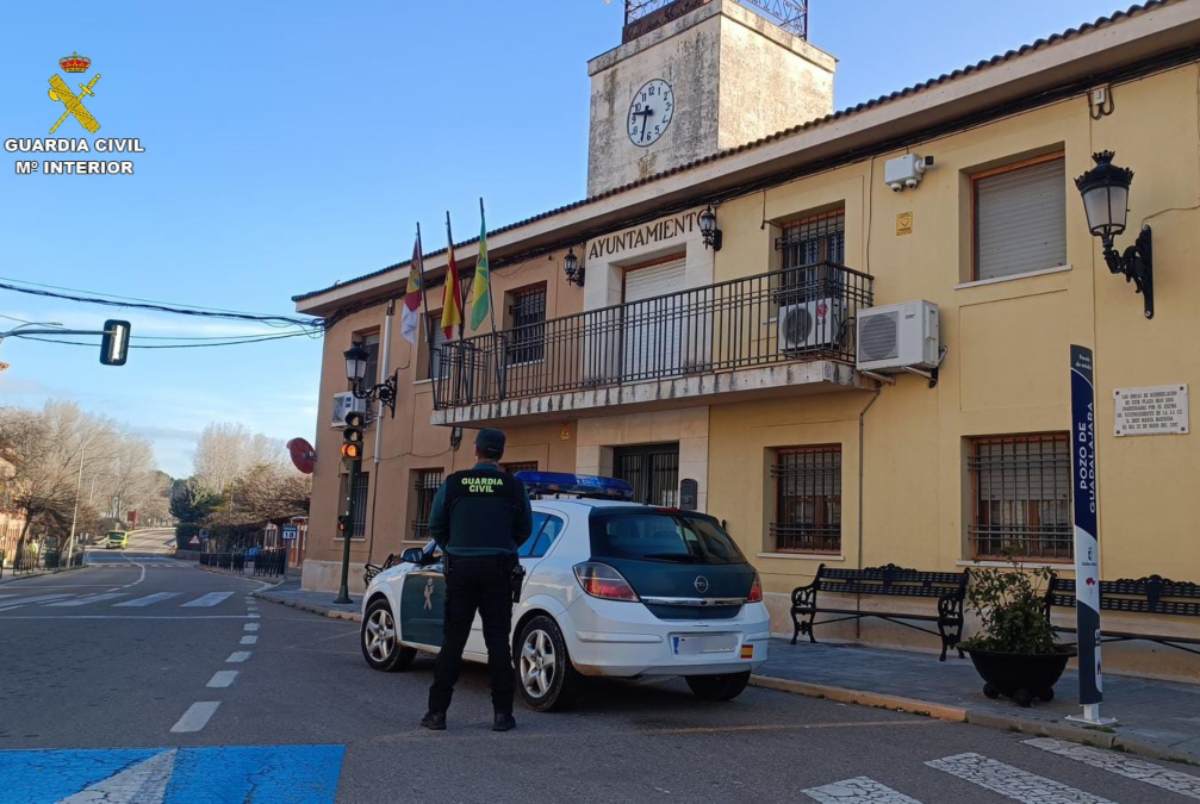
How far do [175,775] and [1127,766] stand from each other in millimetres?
5372

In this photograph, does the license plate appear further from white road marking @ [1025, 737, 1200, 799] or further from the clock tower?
the clock tower

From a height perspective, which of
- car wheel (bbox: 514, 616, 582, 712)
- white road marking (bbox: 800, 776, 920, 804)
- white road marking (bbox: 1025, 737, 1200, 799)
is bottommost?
white road marking (bbox: 800, 776, 920, 804)

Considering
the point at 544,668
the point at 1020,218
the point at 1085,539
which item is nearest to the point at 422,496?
the point at 1020,218

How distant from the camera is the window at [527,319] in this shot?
58.3 feet

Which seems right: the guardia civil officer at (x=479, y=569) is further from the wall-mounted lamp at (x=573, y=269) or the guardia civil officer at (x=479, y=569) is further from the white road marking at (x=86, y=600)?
the white road marking at (x=86, y=600)

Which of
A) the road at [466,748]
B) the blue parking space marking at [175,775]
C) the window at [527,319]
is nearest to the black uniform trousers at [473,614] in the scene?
the road at [466,748]

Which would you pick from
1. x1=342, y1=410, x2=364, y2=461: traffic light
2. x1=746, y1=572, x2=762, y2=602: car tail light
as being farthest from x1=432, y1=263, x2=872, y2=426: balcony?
x1=746, y1=572, x2=762, y2=602: car tail light

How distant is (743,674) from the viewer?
25.4 ft

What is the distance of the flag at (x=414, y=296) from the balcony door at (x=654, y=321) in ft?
14.9

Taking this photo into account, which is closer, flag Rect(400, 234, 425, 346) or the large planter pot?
the large planter pot

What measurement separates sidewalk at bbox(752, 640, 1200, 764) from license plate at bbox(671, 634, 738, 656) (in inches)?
62.6

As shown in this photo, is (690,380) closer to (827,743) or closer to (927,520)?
(927,520)

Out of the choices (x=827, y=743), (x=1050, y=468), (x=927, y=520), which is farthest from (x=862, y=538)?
(x=827, y=743)

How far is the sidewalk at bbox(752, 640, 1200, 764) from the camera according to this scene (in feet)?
21.5
